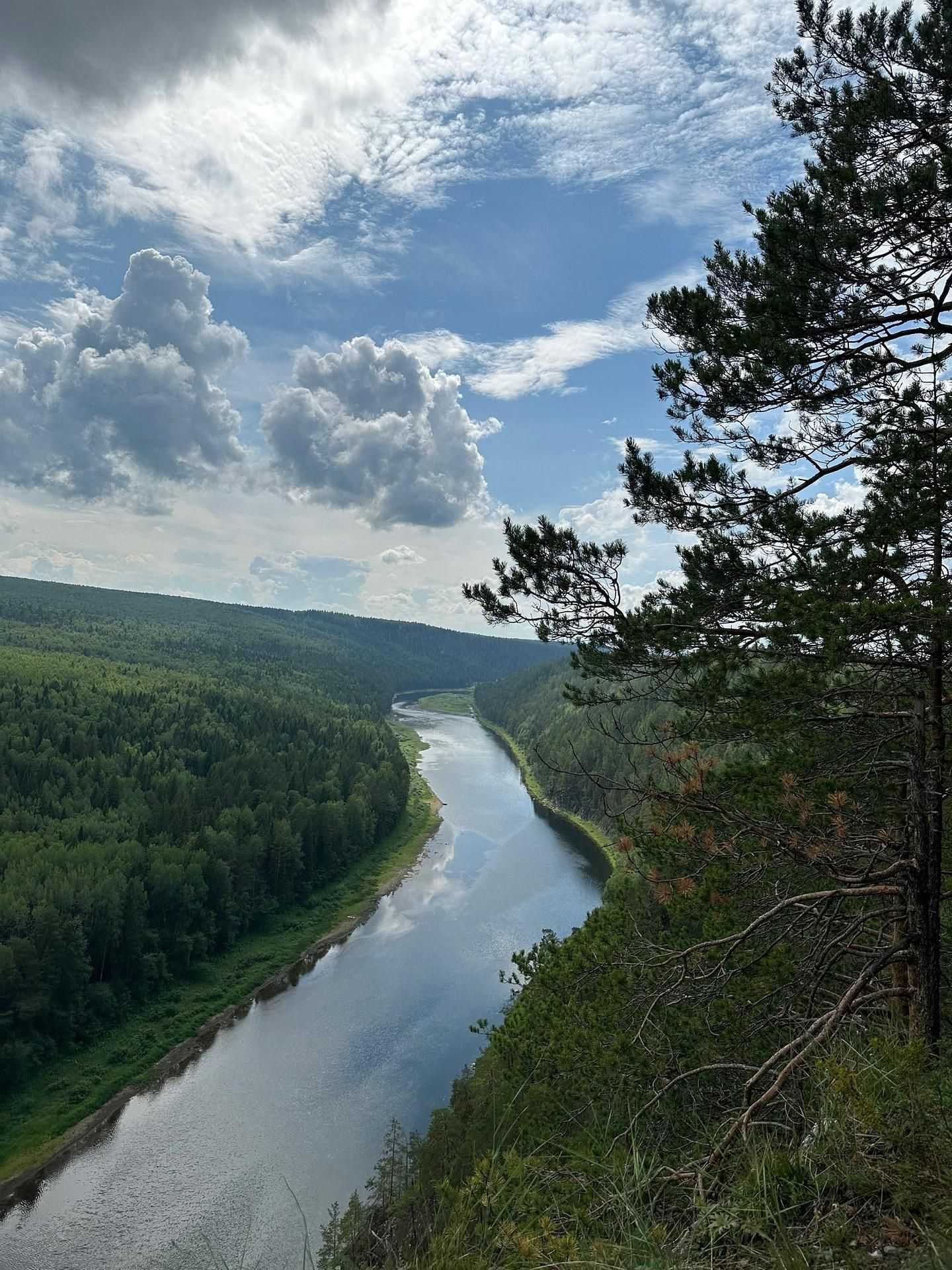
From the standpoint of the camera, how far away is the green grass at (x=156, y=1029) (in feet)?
82.7

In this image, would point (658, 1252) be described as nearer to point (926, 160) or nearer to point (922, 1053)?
point (922, 1053)

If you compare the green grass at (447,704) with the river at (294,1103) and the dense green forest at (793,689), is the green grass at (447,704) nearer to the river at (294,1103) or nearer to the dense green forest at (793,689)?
the river at (294,1103)

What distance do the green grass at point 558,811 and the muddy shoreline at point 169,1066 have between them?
17.1m

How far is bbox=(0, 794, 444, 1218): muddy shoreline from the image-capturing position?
22781mm

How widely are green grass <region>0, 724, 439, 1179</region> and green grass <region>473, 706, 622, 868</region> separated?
1589cm

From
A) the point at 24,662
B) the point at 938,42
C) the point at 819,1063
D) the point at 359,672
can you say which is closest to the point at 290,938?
the point at 819,1063

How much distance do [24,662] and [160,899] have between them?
59.1 metres

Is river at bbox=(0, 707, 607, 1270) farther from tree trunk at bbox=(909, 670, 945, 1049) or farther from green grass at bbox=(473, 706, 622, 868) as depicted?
tree trunk at bbox=(909, 670, 945, 1049)

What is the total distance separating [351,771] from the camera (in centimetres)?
6738

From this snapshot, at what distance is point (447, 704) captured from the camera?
590 feet

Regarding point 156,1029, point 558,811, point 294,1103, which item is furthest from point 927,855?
point 558,811

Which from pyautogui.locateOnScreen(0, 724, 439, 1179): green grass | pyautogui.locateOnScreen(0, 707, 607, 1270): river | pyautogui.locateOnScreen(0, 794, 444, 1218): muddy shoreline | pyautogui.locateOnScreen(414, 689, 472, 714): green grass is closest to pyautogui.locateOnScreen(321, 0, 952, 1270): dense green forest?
pyautogui.locateOnScreen(0, 707, 607, 1270): river

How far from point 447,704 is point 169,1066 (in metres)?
151

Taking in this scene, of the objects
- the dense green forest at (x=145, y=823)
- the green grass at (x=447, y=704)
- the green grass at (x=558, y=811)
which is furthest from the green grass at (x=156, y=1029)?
the green grass at (x=447, y=704)
